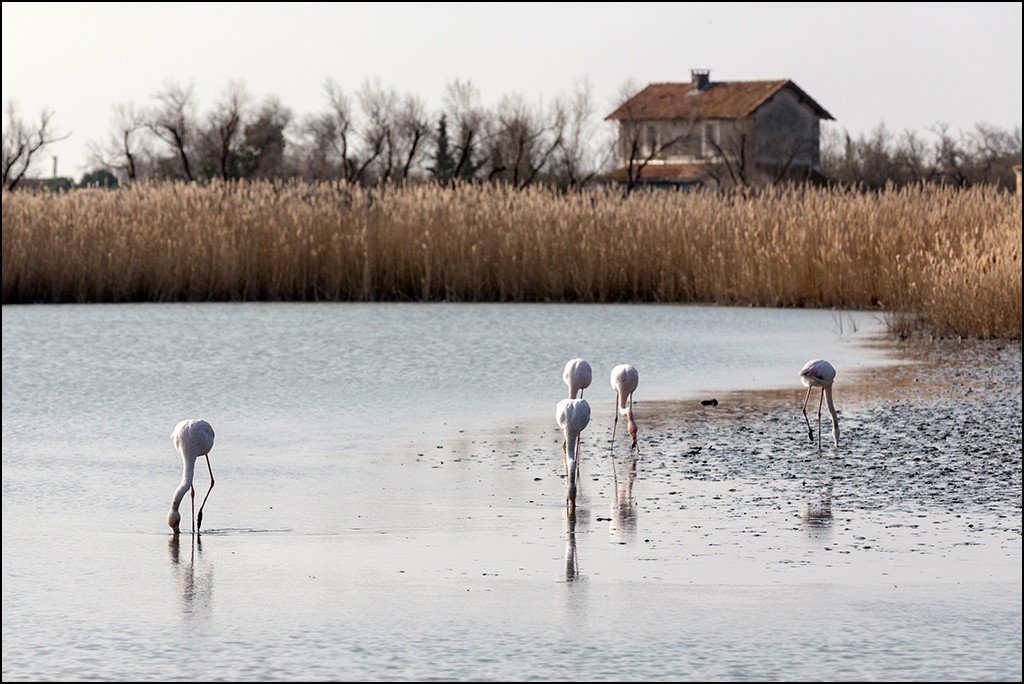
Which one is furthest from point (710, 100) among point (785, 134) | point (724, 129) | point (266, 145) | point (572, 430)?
point (572, 430)

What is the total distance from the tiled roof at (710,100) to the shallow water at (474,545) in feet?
179

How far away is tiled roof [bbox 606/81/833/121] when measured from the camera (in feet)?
216

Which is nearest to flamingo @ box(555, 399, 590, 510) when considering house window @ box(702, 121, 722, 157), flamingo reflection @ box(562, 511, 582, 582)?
flamingo reflection @ box(562, 511, 582, 582)

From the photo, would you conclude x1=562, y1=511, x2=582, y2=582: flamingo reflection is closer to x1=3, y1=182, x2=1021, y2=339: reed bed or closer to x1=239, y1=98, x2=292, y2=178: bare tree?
x1=3, y1=182, x2=1021, y2=339: reed bed

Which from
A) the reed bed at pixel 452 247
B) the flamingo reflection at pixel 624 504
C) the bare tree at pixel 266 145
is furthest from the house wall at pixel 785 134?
the flamingo reflection at pixel 624 504

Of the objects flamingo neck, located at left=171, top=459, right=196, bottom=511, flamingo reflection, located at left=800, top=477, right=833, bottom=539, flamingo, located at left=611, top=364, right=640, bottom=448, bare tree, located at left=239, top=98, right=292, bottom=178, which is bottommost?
flamingo reflection, located at left=800, top=477, right=833, bottom=539

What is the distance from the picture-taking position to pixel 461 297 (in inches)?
854

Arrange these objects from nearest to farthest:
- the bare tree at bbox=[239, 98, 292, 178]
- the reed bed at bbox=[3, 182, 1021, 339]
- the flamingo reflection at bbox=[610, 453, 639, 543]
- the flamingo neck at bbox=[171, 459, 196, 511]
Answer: the flamingo neck at bbox=[171, 459, 196, 511]
the flamingo reflection at bbox=[610, 453, 639, 543]
the reed bed at bbox=[3, 182, 1021, 339]
the bare tree at bbox=[239, 98, 292, 178]

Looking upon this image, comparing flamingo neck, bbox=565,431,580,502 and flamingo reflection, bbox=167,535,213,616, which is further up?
flamingo neck, bbox=565,431,580,502

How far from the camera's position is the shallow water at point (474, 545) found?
15.1 feet

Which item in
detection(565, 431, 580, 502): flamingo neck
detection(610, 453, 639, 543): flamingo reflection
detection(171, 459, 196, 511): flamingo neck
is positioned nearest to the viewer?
detection(171, 459, 196, 511): flamingo neck

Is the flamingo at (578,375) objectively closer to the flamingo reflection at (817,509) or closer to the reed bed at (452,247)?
the flamingo reflection at (817,509)

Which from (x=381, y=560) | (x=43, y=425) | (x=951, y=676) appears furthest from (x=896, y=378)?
(x=951, y=676)

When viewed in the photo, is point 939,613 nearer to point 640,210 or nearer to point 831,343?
point 831,343
